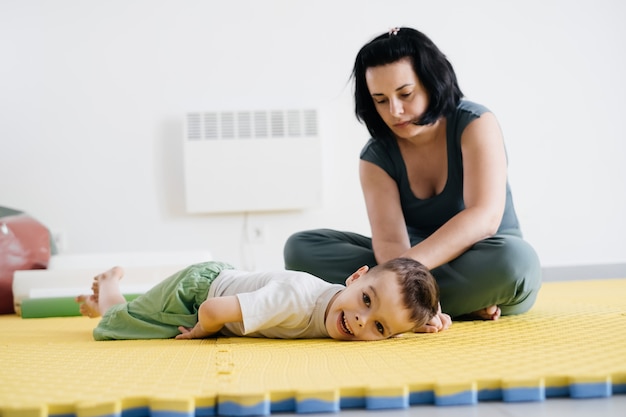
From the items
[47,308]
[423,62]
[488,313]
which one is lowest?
[47,308]

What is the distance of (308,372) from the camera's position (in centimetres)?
117

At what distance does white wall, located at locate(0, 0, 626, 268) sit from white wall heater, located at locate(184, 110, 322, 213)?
92 millimetres

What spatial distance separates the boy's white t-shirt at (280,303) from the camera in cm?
159

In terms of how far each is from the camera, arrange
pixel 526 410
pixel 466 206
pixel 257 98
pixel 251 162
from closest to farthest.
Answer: pixel 526 410, pixel 466 206, pixel 251 162, pixel 257 98

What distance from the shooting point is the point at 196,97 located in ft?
13.1

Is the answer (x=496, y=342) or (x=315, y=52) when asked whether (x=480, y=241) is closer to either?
(x=496, y=342)

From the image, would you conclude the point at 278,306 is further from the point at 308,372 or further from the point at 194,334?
the point at 308,372

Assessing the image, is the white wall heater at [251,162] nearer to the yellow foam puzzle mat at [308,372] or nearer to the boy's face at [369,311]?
the yellow foam puzzle mat at [308,372]

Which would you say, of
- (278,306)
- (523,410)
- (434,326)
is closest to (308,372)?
(523,410)

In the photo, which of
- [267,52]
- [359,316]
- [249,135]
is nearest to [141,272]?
[249,135]

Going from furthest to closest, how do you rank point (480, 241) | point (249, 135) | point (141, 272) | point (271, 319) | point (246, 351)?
point (249, 135) < point (141, 272) < point (480, 241) < point (271, 319) < point (246, 351)

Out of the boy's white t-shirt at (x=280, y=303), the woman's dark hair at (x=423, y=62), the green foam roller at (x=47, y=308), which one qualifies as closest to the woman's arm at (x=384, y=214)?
the woman's dark hair at (x=423, y=62)

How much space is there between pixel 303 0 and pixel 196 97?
2.49ft

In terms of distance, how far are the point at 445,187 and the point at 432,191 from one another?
2.5 inches
